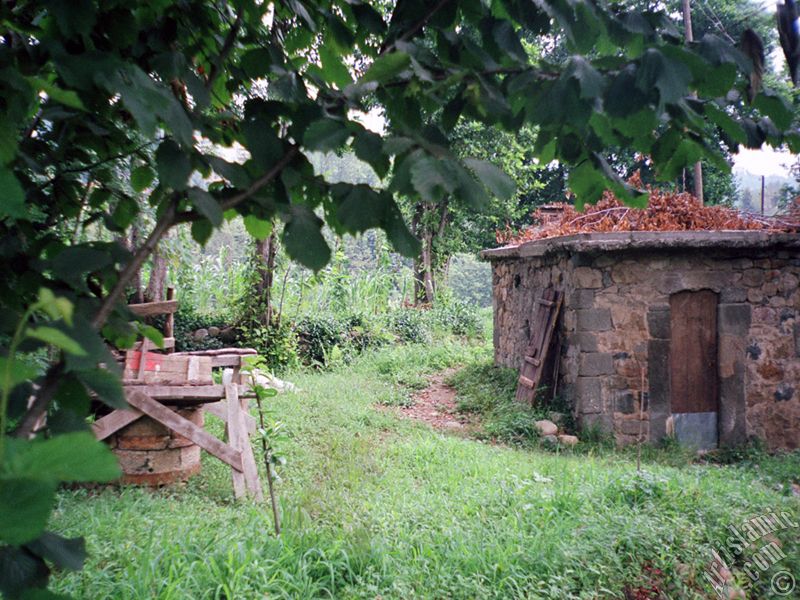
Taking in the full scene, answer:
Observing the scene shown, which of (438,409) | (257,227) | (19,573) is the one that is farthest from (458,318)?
(19,573)

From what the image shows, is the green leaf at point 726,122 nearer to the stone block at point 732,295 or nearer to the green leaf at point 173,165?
the green leaf at point 173,165

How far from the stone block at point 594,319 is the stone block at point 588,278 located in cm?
28

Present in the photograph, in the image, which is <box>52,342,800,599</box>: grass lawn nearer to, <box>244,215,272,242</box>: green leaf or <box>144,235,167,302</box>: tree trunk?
<box>244,215,272,242</box>: green leaf

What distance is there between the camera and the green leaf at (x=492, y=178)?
3.20ft

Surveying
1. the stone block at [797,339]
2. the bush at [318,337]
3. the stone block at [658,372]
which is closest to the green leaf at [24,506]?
the stone block at [658,372]

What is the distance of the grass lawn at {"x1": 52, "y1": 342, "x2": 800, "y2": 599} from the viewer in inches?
106

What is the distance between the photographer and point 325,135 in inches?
38.8

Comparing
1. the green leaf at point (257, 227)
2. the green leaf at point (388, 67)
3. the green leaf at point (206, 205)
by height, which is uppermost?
the green leaf at point (388, 67)

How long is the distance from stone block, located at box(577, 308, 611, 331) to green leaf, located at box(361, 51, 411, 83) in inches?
240

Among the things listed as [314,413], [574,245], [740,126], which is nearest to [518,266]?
[574,245]

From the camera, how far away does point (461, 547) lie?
10.1 ft

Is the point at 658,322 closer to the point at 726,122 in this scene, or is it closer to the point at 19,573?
the point at 726,122

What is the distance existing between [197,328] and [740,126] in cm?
977

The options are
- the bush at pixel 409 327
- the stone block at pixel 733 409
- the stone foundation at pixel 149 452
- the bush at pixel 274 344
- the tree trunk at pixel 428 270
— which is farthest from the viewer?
the tree trunk at pixel 428 270
